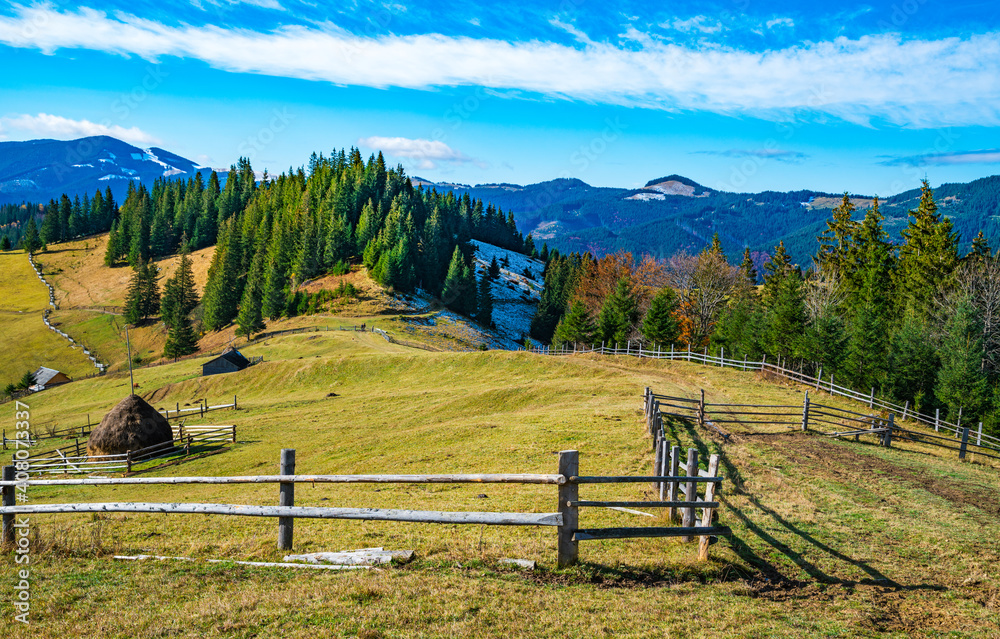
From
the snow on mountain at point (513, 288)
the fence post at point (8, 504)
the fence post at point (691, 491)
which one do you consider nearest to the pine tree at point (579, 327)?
the snow on mountain at point (513, 288)

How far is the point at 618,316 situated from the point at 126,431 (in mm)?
49518

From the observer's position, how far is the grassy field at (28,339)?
86.7 m

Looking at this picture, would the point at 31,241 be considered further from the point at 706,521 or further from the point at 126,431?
the point at 706,521

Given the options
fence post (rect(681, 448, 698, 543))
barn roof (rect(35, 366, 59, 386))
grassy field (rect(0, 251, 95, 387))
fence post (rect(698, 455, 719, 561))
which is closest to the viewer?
fence post (rect(698, 455, 719, 561))

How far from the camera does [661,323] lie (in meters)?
60.0

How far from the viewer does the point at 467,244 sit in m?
159

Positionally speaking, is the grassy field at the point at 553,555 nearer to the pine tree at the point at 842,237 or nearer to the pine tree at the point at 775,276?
the pine tree at the point at 842,237

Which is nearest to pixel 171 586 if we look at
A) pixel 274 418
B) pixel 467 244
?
pixel 274 418

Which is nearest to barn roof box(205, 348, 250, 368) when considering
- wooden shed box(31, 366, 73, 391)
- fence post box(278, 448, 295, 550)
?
wooden shed box(31, 366, 73, 391)

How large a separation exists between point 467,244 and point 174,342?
8840cm

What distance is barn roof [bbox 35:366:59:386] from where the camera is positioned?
77.1 metres

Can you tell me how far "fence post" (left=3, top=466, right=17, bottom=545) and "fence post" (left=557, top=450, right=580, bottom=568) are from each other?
10.3 meters

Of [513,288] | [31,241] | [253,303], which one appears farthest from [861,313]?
[31,241]

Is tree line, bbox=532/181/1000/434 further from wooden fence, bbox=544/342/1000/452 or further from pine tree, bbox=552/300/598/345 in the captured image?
wooden fence, bbox=544/342/1000/452
